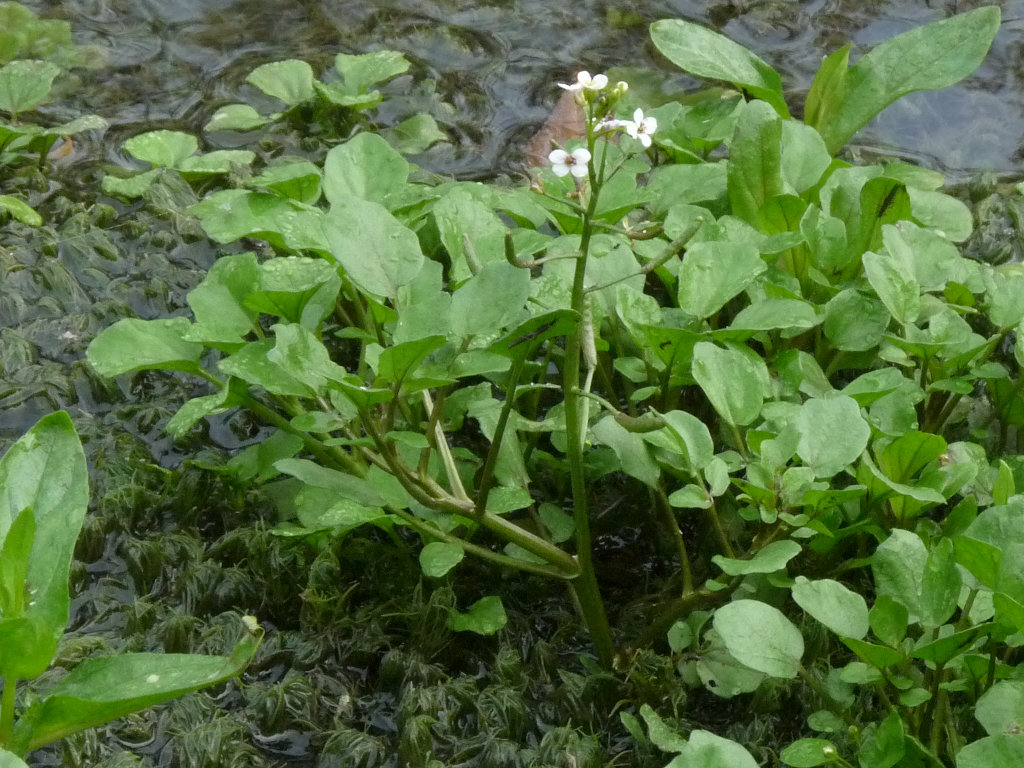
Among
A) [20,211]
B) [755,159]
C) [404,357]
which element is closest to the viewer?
[404,357]

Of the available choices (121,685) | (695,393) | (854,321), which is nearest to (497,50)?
(695,393)

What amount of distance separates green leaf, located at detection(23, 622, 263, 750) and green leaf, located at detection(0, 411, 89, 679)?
1.9 inches

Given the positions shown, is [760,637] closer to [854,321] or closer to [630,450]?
[630,450]

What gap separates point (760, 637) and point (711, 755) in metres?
0.21

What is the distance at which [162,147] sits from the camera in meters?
2.45

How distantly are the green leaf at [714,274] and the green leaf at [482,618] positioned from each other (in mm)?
535

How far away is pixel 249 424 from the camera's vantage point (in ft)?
6.49

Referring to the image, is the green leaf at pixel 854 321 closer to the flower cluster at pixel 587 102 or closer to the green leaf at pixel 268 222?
the flower cluster at pixel 587 102

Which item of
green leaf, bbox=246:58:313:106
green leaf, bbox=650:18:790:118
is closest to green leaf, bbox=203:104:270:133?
green leaf, bbox=246:58:313:106

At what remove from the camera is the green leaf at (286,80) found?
266cm

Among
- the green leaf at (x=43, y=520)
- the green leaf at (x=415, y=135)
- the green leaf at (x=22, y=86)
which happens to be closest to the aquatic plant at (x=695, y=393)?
the green leaf at (x=43, y=520)

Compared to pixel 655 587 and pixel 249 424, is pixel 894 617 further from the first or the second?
pixel 249 424

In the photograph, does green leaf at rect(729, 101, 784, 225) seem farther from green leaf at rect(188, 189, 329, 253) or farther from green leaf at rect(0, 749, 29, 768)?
green leaf at rect(0, 749, 29, 768)

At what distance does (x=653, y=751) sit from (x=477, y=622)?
0.30 m
